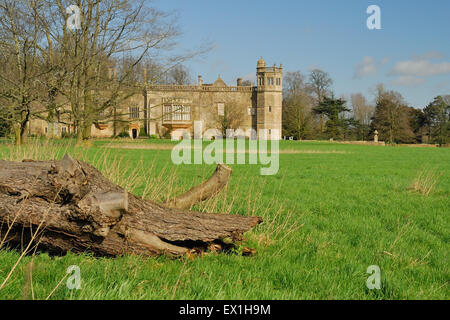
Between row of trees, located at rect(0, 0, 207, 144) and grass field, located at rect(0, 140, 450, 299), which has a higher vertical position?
row of trees, located at rect(0, 0, 207, 144)

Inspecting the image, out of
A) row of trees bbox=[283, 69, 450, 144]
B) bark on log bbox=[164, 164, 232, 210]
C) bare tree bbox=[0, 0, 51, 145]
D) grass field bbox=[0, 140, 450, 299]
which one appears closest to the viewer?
grass field bbox=[0, 140, 450, 299]

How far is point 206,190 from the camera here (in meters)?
5.15

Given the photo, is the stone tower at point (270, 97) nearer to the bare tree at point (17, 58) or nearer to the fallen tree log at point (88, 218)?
the bare tree at point (17, 58)

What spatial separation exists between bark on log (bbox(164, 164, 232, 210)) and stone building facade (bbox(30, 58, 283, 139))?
1911 inches

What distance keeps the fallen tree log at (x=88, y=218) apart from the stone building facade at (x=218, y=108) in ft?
164

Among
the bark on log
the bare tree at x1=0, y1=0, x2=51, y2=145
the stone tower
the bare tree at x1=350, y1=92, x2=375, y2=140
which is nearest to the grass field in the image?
the bark on log

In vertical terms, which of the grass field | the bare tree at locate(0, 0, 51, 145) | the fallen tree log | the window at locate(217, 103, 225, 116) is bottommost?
the grass field

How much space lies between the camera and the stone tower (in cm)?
5638

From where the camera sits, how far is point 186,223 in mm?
3787

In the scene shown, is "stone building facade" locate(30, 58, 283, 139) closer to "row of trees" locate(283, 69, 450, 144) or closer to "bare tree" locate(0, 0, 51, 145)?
"row of trees" locate(283, 69, 450, 144)

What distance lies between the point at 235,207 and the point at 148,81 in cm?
1216

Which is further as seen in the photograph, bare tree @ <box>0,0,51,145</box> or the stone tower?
the stone tower
